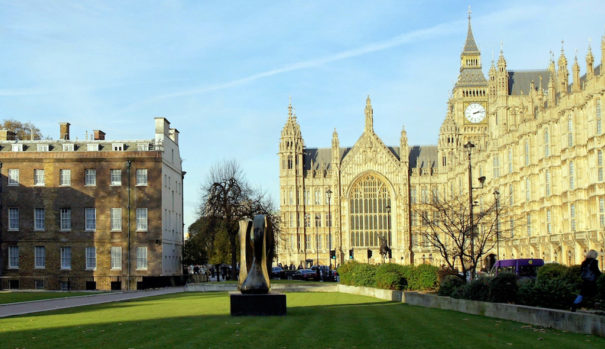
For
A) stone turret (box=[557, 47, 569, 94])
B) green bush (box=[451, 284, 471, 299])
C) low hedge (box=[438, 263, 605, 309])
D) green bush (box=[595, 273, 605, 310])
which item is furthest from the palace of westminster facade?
green bush (box=[595, 273, 605, 310])

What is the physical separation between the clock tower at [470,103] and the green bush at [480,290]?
318ft

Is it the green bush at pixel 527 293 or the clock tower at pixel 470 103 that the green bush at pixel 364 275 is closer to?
the green bush at pixel 527 293

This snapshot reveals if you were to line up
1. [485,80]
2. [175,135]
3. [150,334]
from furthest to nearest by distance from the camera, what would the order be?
[485,80], [175,135], [150,334]

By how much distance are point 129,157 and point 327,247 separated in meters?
55.7

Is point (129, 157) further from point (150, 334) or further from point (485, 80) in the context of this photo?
point (485, 80)

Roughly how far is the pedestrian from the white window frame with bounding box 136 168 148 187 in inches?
1918

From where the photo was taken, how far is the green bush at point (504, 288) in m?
24.0

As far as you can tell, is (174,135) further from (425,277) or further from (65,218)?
(425,277)

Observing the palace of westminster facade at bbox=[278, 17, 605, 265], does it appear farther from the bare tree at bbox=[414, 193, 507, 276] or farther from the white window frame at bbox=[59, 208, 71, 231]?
the white window frame at bbox=[59, 208, 71, 231]

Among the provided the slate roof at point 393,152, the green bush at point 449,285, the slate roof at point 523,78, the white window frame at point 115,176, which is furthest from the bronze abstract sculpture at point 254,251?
the slate roof at point 393,152

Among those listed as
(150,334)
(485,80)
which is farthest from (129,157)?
(485,80)

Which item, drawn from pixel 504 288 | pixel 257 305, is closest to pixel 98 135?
pixel 257 305

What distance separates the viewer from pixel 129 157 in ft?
208

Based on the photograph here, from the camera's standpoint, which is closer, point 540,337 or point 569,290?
point 540,337
